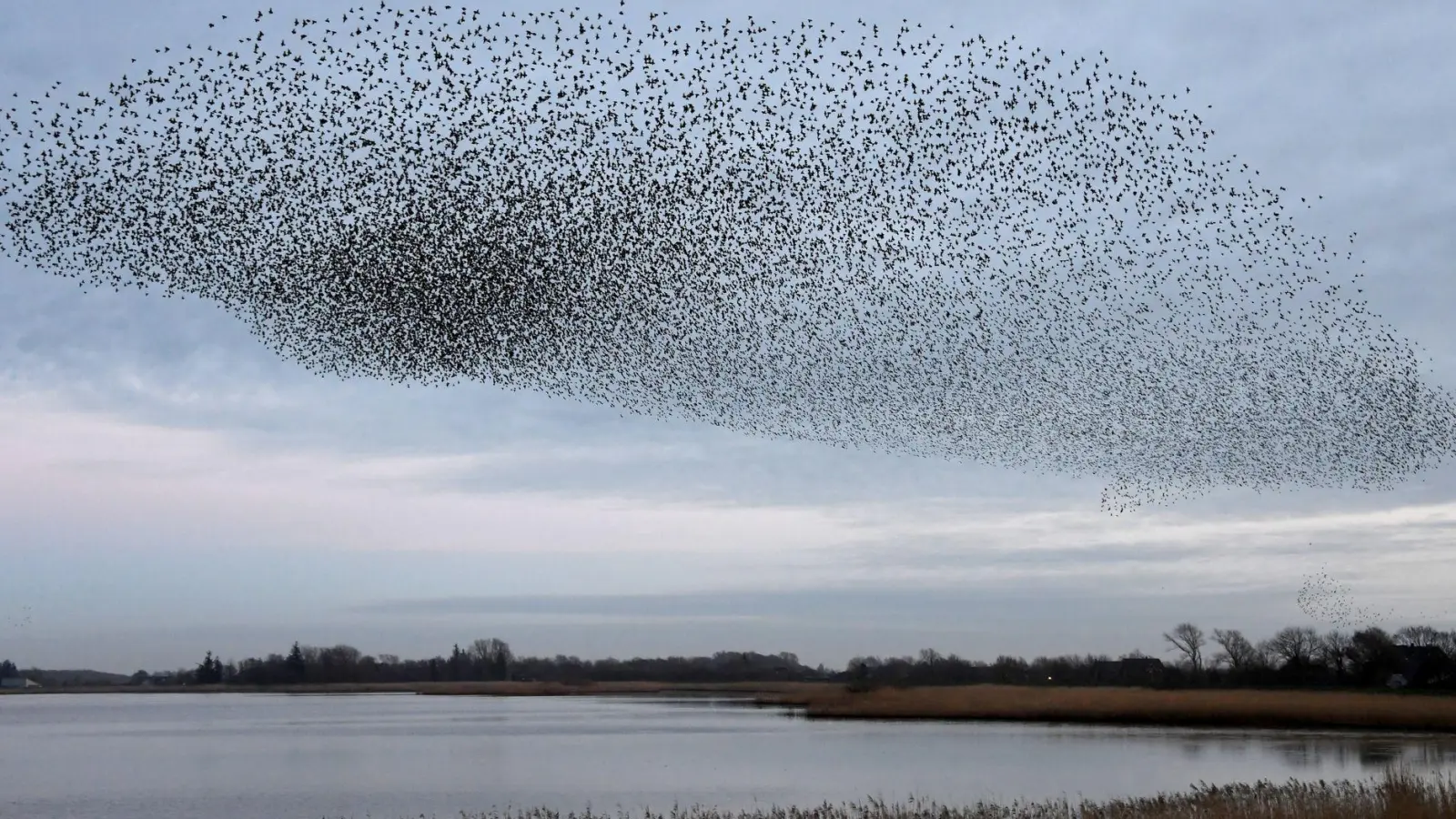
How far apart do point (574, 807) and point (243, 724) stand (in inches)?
2477

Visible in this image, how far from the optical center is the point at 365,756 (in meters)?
53.4

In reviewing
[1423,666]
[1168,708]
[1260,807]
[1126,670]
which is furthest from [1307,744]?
[1126,670]

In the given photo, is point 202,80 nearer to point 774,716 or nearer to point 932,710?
point 932,710

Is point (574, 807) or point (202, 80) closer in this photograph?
point (202, 80)

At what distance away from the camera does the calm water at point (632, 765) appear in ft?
115

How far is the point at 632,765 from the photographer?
154ft

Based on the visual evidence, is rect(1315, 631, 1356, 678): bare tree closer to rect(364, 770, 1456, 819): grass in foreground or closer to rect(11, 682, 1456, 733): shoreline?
rect(11, 682, 1456, 733): shoreline

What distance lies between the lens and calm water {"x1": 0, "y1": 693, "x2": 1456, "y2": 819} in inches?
1374

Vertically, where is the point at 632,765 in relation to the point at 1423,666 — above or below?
below

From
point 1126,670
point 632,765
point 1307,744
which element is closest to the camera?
point 632,765

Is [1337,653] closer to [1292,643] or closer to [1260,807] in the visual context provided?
[1292,643]

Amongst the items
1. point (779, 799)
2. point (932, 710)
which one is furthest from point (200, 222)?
point (932, 710)

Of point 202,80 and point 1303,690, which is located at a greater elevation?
point 202,80

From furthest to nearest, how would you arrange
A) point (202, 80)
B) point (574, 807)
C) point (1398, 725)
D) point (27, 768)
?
1. point (1398, 725)
2. point (27, 768)
3. point (574, 807)
4. point (202, 80)
